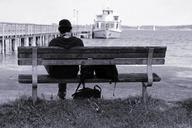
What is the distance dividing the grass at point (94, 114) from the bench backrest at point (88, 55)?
62 centimetres

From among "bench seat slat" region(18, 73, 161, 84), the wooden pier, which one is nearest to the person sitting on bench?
"bench seat slat" region(18, 73, 161, 84)

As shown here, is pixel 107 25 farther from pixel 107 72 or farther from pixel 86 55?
pixel 86 55

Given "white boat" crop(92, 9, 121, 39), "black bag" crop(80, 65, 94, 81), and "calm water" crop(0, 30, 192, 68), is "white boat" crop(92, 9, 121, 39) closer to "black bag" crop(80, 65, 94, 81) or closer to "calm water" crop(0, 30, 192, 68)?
"calm water" crop(0, 30, 192, 68)

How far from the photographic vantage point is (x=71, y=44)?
20.7 feet

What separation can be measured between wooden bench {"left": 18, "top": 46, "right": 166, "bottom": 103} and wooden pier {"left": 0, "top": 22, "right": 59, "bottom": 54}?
82.2 ft

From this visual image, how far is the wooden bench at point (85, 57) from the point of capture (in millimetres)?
6020

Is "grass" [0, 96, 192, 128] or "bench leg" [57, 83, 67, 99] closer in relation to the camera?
"grass" [0, 96, 192, 128]

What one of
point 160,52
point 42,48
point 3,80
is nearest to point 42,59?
point 42,48

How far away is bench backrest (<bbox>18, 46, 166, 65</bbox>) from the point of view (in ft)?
19.7

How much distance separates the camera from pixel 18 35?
122ft

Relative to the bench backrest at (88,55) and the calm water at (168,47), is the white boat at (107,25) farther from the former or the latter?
the bench backrest at (88,55)

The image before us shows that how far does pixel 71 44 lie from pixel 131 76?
44.5 inches

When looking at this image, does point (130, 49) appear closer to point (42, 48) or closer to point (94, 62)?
point (94, 62)

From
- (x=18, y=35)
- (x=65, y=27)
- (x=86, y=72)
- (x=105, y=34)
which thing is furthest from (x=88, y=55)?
(x=105, y=34)
